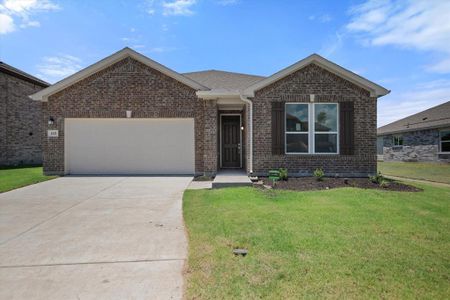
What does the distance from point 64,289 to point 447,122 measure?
2342 centimetres

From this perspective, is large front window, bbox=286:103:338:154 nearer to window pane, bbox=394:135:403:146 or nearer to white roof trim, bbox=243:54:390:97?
white roof trim, bbox=243:54:390:97

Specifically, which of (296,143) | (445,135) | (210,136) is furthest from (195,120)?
(445,135)

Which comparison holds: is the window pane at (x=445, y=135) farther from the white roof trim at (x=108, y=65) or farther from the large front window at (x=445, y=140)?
the white roof trim at (x=108, y=65)

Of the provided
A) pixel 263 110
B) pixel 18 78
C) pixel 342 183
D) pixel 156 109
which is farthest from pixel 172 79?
pixel 18 78

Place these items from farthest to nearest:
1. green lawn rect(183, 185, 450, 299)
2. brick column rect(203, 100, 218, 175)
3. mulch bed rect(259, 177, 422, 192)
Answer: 1. brick column rect(203, 100, 218, 175)
2. mulch bed rect(259, 177, 422, 192)
3. green lawn rect(183, 185, 450, 299)

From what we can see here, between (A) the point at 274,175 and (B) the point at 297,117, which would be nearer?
(A) the point at 274,175

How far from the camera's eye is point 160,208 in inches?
240

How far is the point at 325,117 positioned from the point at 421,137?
16832 mm

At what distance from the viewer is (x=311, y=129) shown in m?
10.0

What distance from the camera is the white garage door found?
11.3 m

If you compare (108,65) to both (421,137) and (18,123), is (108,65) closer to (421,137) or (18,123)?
(18,123)

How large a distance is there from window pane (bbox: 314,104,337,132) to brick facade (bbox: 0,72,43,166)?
1725cm

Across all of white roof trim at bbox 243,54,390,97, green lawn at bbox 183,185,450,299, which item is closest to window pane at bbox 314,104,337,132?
white roof trim at bbox 243,54,390,97

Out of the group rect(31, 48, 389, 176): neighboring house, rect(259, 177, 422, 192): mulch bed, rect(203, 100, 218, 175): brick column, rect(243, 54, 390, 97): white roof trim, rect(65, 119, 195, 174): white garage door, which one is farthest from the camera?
rect(65, 119, 195, 174): white garage door
